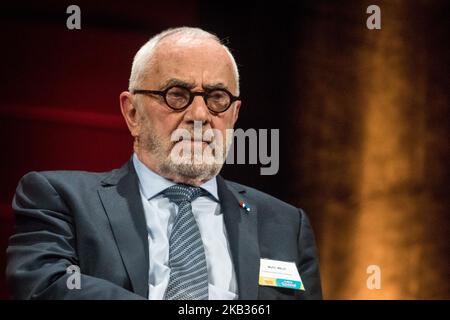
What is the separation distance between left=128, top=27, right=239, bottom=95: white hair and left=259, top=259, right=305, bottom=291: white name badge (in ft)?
2.31

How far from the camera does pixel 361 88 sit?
9.65 ft

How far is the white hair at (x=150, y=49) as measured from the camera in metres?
2.51

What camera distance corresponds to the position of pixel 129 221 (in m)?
2.29

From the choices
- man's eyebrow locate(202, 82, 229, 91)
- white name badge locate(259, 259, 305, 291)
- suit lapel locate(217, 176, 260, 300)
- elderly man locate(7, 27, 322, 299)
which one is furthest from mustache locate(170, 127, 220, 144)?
white name badge locate(259, 259, 305, 291)

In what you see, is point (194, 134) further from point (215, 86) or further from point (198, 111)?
point (215, 86)

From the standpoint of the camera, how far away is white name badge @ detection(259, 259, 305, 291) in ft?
7.71

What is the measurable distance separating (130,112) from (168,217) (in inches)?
18.5

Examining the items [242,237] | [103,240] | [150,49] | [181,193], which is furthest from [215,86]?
[103,240]

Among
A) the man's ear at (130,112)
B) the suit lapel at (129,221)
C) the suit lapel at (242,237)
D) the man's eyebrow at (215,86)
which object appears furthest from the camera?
the man's ear at (130,112)

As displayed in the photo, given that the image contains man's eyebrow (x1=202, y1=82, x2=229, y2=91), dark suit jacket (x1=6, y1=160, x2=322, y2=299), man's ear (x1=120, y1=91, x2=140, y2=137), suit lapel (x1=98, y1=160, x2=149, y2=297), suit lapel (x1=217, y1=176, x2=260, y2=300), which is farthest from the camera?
man's ear (x1=120, y1=91, x2=140, y2=137)

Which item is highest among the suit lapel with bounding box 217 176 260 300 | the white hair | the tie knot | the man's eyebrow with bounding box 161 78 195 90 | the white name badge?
the white hair

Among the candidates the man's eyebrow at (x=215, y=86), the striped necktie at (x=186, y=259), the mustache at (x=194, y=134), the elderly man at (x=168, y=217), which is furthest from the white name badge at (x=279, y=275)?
the man's eyebrow at (x=215, y=86)

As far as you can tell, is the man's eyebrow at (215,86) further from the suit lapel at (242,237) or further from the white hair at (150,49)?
the suit lapel at (242,237)

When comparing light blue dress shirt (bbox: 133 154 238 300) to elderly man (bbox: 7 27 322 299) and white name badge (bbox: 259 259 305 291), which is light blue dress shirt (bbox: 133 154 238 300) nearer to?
elderly man (bbox: 7 27 322 299)
